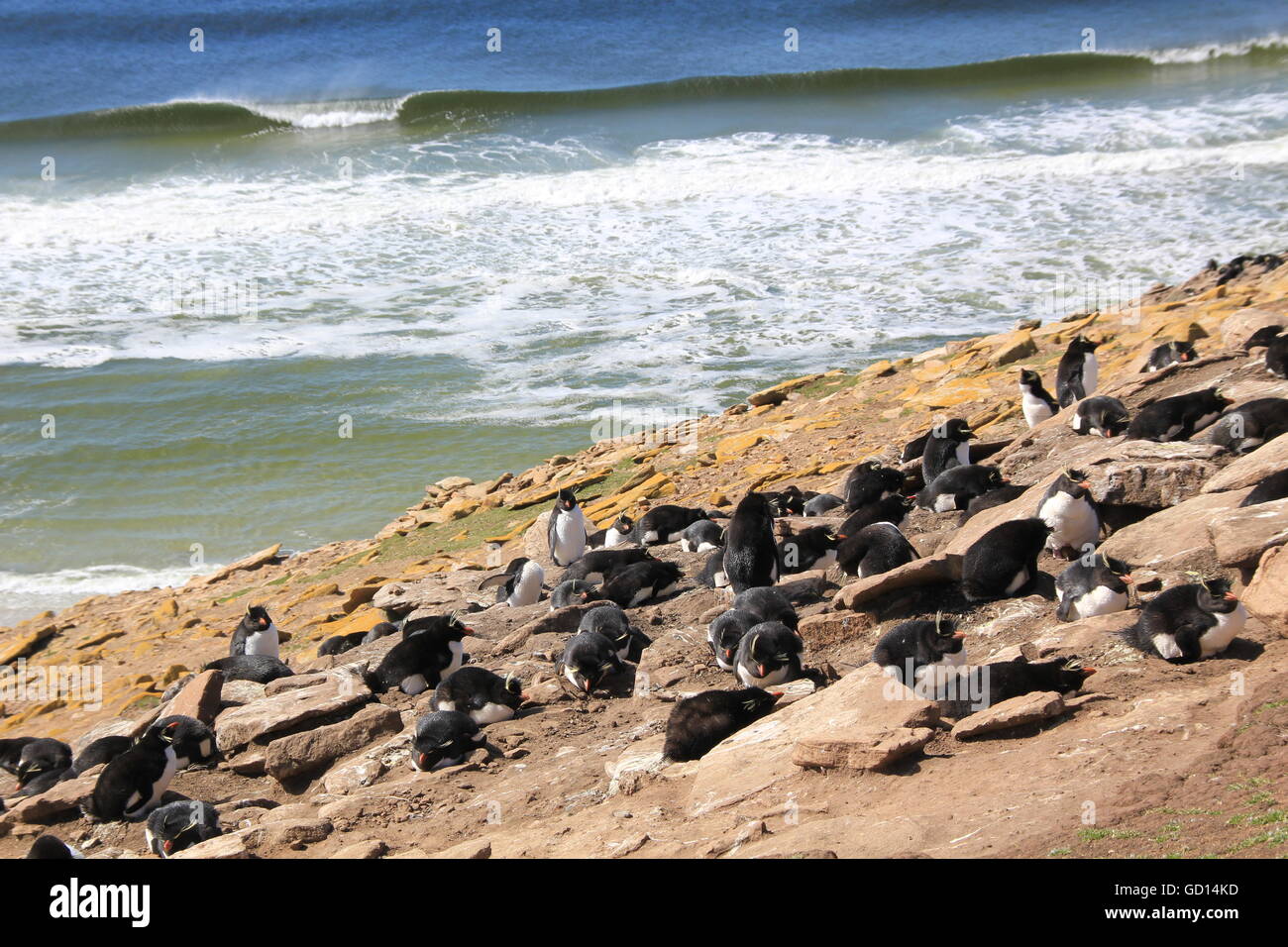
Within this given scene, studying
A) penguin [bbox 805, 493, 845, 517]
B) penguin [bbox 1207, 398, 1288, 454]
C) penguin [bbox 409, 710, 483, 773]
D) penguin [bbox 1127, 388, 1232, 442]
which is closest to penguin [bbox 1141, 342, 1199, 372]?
penguin [bbox 1127, 388, 1232, 442]

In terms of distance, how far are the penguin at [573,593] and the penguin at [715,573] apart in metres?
0.81

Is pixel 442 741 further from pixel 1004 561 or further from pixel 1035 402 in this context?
pixel 1035 402

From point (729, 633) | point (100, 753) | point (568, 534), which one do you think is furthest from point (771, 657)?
point (100, 753)

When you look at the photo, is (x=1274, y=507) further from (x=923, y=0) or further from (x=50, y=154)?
(x=923, y=0)

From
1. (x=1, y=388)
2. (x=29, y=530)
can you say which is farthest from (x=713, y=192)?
(x=29, y=530)

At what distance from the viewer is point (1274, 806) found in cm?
402

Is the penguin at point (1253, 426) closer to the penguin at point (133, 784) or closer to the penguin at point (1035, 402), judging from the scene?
the penguin at point (1035, 402)

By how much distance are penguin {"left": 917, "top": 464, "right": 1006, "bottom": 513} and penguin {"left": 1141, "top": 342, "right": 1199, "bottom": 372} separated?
249 cm

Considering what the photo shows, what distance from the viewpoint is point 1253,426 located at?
7871mm

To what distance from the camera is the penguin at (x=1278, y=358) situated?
8945mm

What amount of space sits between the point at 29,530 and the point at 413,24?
33.9 m

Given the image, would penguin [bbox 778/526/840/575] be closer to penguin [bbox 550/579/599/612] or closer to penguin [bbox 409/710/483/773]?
penguin [bbox 550/579/599/612]

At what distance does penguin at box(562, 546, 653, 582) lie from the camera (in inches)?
361

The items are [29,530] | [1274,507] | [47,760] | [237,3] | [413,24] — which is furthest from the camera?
[237,3]
